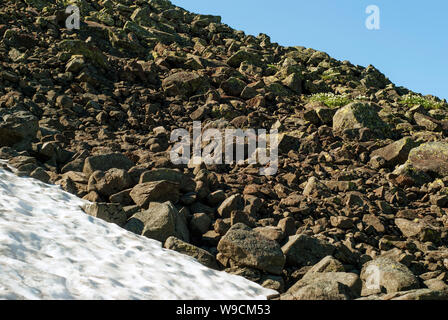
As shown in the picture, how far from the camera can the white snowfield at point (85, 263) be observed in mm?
5328

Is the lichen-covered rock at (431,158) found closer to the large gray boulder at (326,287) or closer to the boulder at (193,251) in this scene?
the large gray boulder at (326,287)

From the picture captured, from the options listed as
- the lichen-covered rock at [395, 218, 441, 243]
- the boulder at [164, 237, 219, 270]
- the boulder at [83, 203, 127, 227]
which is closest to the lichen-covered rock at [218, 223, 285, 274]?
the boulder at [164, 237, 219, 270]

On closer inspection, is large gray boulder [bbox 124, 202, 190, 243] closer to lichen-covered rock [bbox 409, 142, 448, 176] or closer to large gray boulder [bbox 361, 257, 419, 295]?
large gray boulder [bbox 361, 257, 419, 295]

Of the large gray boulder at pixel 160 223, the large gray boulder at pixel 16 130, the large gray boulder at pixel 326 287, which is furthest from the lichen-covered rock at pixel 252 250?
the large gray boulder at pixel 16 130

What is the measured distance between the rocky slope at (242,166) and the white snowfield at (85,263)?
1.48 ft

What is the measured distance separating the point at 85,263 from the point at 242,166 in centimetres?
548

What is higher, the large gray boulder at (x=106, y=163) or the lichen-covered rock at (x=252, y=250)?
the large gray boulder at (x=106, y=163)

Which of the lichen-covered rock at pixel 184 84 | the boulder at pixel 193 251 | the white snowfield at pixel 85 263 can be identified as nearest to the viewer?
the white snowfield at pixel 85 263

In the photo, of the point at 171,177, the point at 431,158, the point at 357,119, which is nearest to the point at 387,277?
the point at 171,177

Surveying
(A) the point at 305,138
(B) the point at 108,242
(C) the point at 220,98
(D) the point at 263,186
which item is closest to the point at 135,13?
(C) the point at 220,98

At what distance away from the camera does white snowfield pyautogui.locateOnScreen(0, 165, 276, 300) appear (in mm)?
5328

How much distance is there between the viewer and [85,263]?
6117mm

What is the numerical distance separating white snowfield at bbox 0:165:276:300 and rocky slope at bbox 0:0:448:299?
0.45m

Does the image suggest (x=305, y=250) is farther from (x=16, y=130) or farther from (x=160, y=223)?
(x=16, y=130)
